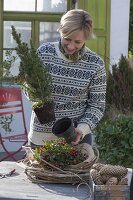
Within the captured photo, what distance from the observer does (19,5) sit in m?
7.36

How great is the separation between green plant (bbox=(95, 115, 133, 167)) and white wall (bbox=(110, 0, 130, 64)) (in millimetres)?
1724

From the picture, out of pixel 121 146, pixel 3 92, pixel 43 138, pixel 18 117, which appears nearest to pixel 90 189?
pixel 43 138

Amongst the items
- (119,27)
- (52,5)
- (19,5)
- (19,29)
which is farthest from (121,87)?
(19,5)

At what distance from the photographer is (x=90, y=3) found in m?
7.23

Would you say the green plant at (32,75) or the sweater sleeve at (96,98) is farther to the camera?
the sweater sleeve at (96,98)

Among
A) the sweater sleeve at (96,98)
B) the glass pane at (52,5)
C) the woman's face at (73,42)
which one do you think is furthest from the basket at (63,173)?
the glass pane at (52,5)

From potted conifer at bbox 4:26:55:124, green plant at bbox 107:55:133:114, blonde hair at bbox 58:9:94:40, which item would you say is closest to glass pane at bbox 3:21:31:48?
green plant at bbox 107:55:133:114

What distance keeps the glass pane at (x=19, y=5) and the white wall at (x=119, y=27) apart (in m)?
0.98

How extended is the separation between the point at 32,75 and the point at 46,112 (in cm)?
24

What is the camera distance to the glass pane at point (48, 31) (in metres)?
7.45

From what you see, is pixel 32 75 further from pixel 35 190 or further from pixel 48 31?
pixel 48 31

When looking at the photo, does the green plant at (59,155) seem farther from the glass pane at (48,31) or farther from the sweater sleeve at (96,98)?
the glass pane at (48,31)

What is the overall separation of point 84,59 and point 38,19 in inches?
168

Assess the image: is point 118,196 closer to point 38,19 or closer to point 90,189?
point 90,189
